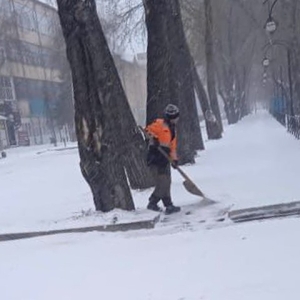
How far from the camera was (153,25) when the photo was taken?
551 inches

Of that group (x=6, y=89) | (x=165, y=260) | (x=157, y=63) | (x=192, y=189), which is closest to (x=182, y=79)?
(x=157, y=63)

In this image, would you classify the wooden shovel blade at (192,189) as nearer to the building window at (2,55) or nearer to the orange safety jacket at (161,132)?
the orange safety jacket at (161,132)

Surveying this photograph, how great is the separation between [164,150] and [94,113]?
1282mm

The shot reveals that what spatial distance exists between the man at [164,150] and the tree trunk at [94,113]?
1.75 feet

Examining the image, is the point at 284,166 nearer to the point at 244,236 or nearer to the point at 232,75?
the point at 244,236

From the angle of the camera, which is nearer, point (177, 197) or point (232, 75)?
point (177, 197)

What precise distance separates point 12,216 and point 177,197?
321 centimetres

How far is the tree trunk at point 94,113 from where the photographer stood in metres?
9.76

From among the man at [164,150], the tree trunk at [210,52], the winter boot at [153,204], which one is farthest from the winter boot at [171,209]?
the tree trunk at [210,52]

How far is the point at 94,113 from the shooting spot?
982cm

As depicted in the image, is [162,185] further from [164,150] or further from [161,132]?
[161,132]

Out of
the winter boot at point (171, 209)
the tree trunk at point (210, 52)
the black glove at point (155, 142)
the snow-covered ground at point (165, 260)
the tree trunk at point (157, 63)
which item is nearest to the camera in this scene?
the snow-covered ground at point (165, 260)

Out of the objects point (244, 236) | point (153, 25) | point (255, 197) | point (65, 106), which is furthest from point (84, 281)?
point (65, 106)

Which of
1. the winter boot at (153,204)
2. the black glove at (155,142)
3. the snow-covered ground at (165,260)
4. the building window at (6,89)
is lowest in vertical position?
the snow-covered ground at (165,260)
